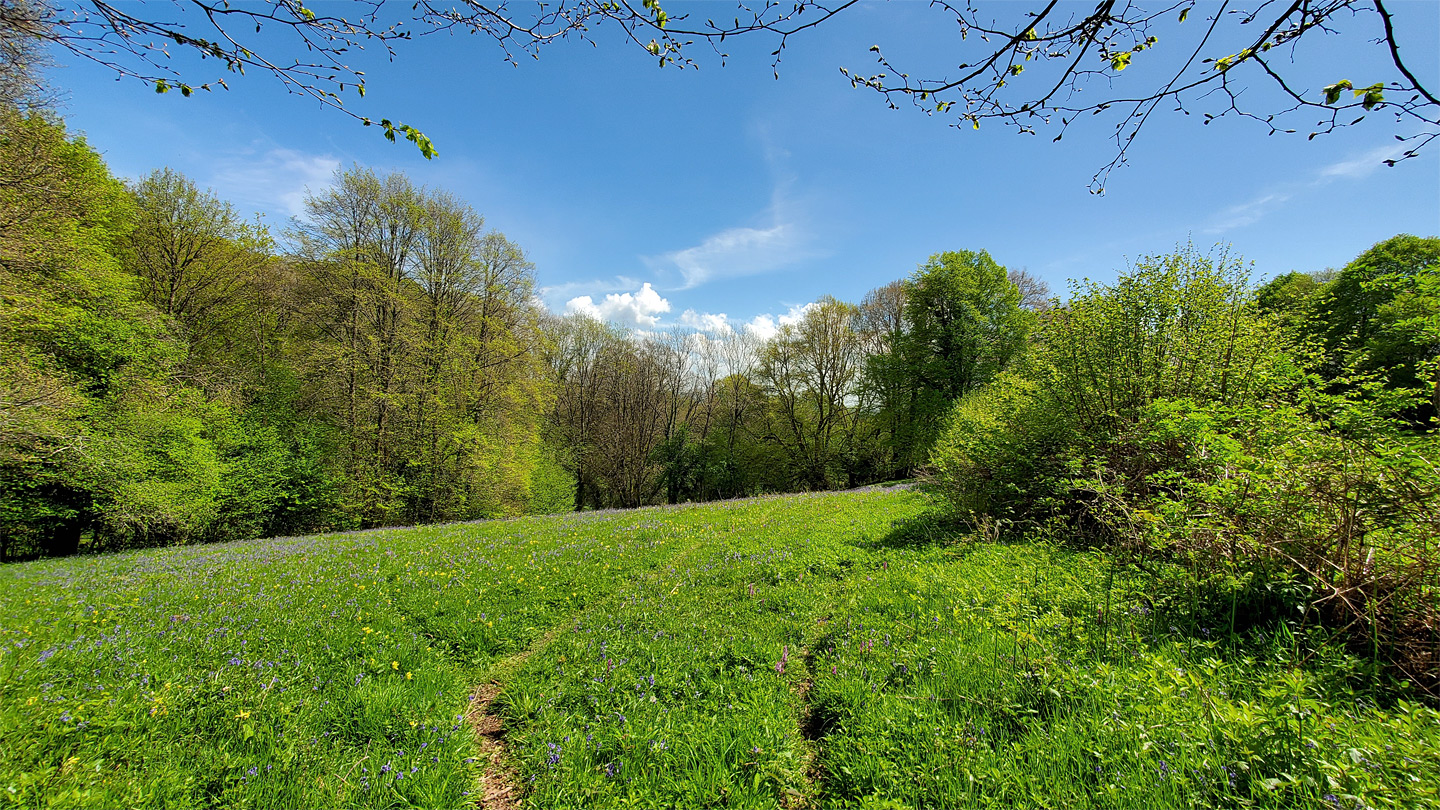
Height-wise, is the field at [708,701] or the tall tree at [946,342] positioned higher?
the tall tree at [946,342]

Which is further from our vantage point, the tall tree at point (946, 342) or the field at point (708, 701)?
the tall tree at point (946, 342)

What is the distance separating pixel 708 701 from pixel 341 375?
23427 mm

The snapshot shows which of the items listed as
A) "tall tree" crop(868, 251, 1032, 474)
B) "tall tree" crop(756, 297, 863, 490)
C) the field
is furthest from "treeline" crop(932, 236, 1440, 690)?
"tall tree" crop(756, 297, 863, 490)

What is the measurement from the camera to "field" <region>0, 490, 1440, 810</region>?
99.4 inches

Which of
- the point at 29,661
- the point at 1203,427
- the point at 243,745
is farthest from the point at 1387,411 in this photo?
the point at 29,661

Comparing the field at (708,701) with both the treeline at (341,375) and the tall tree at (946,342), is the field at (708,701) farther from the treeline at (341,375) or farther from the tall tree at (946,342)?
the tall tree at (946,342)

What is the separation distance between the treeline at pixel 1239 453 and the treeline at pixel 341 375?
63.0 feet

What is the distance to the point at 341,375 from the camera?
64.5ft

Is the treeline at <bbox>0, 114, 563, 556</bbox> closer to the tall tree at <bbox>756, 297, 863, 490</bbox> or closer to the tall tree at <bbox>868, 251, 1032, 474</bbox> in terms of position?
the tall tree at <bbox>756, 297, 863, 490</bbox>

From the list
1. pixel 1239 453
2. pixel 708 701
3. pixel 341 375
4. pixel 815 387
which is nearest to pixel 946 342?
pixel 815 387

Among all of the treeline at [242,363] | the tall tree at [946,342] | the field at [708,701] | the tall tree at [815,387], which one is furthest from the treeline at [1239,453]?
the tall tree at [815,387]

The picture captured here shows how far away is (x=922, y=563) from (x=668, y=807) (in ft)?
18.6

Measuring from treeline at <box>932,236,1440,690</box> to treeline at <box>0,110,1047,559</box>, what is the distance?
1920 cm

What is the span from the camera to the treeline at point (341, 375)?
1356cm
